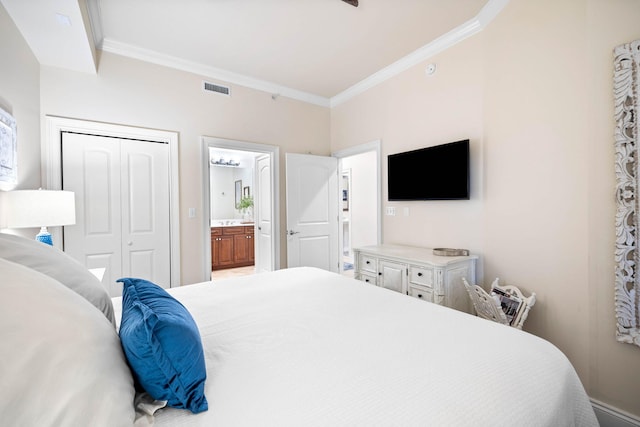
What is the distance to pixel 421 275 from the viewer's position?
254 centimetres

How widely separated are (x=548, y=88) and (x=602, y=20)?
1.40 feet

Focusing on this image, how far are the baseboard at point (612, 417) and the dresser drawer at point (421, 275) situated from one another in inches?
46.2

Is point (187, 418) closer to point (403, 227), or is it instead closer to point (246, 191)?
point (403, 227)

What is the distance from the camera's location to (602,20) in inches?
67.1

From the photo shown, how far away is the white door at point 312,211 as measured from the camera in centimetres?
393

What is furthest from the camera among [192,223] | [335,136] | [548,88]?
[335,136]

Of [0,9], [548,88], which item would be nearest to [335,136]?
[548,88]

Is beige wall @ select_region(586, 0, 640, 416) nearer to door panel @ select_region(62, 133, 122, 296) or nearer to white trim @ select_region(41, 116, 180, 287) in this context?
white trim @ select_region(41, 116, 180, 287)

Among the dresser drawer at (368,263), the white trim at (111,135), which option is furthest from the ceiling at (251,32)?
the dresser drawer at (368,263)

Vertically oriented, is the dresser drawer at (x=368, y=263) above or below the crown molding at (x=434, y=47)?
below

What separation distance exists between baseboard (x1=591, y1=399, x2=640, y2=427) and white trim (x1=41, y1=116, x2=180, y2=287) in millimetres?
3570

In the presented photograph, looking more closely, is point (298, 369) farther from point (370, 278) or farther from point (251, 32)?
point (251, 32)

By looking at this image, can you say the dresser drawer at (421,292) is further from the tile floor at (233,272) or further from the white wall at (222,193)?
the white wall at (222,193)

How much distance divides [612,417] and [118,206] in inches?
163
